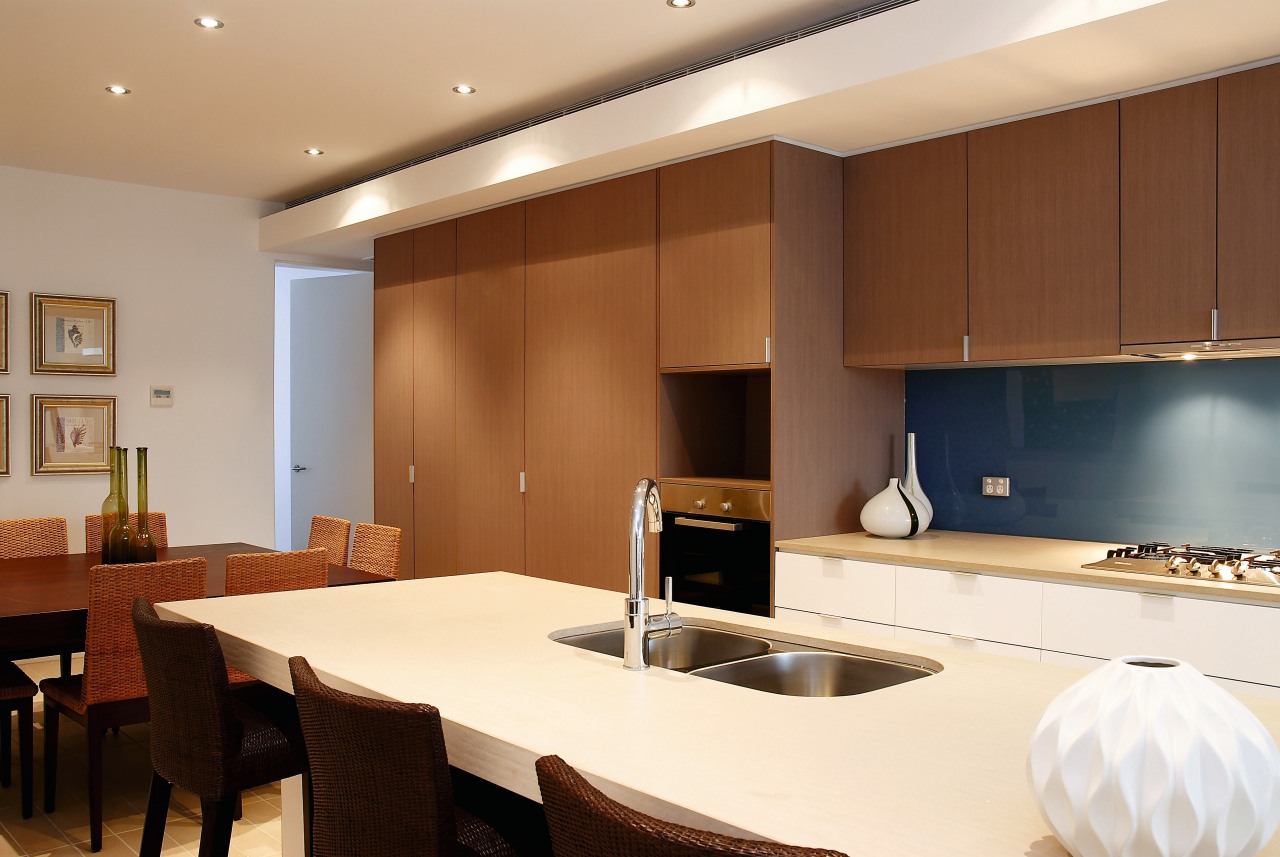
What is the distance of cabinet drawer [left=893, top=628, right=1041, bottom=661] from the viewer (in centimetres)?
323

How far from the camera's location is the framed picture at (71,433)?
5.86 metres

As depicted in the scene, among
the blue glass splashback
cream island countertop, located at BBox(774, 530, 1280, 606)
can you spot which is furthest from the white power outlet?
cream island countertop, located at BBox(774, 530, 1280, 606)

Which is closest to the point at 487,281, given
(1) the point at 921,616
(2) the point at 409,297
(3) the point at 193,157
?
(2) the point at 409,297

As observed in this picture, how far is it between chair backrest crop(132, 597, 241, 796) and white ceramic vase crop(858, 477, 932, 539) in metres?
2.51

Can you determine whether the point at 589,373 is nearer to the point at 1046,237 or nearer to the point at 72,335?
the point at 1046,237

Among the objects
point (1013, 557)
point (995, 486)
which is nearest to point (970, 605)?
point (1013, 557)

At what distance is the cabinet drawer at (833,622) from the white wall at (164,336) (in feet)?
13.0

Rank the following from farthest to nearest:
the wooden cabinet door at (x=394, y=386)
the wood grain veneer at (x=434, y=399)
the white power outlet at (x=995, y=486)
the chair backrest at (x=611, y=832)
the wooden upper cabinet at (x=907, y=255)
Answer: the wooden cabinet door at (x=394, y=386) < the wood grain veneer at (x=434, y=399) < the white power outlet at (x=995, y=486) < the wooden upper cabinet at (x=907, y=255) < the chair backrest at (x=611, y=832)

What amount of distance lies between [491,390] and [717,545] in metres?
1.70

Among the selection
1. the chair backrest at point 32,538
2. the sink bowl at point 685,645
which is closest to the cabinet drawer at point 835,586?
the sink bowl at point 685,645

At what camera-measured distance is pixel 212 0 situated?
3.49 meters

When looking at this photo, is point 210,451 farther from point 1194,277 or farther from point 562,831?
point 562,831

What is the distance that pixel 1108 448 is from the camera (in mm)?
3764

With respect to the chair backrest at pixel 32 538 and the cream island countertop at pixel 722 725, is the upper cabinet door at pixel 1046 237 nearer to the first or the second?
the cream island countertop at pixel 722 725
